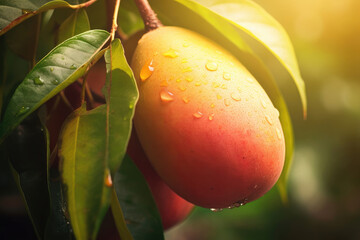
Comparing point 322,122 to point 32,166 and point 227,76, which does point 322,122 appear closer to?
point 227,76

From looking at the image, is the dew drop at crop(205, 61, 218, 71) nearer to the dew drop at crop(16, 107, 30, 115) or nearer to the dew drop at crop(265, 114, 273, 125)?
the dew drop at crop(265, 114, 273, 125)

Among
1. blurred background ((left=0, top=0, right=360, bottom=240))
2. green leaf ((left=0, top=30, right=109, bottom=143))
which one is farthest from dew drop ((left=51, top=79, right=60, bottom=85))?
blurred background ((left=0, top=0, right=360, bottom=240))

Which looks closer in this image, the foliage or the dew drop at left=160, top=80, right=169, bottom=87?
the foliage

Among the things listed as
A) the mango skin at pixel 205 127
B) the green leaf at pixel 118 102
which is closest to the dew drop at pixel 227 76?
the mango skin at pixel 205 127

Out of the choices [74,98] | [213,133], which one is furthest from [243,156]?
[74,98]

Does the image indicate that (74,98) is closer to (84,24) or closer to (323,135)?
(84,24)

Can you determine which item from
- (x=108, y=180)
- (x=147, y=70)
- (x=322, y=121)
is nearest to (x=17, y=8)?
(x=147, y=70)
